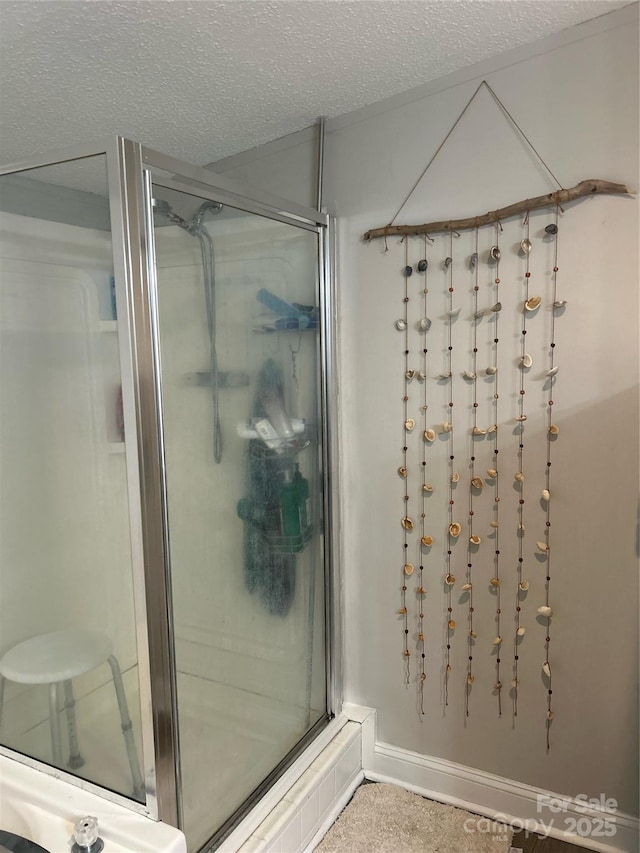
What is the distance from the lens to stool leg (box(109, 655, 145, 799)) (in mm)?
1310

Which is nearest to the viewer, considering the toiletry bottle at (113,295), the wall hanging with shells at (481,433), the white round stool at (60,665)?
the toiletry bottle at (113,295)

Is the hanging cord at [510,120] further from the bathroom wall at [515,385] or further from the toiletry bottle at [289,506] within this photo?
the toiletry bottle at [289,506]

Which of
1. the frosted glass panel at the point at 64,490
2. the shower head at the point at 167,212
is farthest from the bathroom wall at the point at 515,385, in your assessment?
the frosted glass panel at the point at 64,490

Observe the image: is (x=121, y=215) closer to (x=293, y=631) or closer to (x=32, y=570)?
(x=32, y=570)

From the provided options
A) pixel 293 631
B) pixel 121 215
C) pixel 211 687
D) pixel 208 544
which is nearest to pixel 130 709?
pixel 211 687

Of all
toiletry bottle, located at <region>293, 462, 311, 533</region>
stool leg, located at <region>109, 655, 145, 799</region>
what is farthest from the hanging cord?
stool leg, located at <region>109, 655, 145, 799</region>

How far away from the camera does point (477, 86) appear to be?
1540 millimetres

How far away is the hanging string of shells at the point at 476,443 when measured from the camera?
1539 mm

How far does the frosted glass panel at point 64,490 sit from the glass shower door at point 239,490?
12 cm

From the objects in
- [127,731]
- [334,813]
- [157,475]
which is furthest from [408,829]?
[157,475]

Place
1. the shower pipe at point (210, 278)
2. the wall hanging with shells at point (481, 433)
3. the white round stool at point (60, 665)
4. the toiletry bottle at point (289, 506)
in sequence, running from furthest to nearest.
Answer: the toiletry bottle at point (289, 506) → the wall hanging with shells at point (481, 433) → the white round stool at point (60, 665) → the shower pipe at point (210, 278)

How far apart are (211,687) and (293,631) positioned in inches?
14.1

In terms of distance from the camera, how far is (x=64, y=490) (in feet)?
4.87

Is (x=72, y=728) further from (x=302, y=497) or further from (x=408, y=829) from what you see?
(x=408, y=829)
